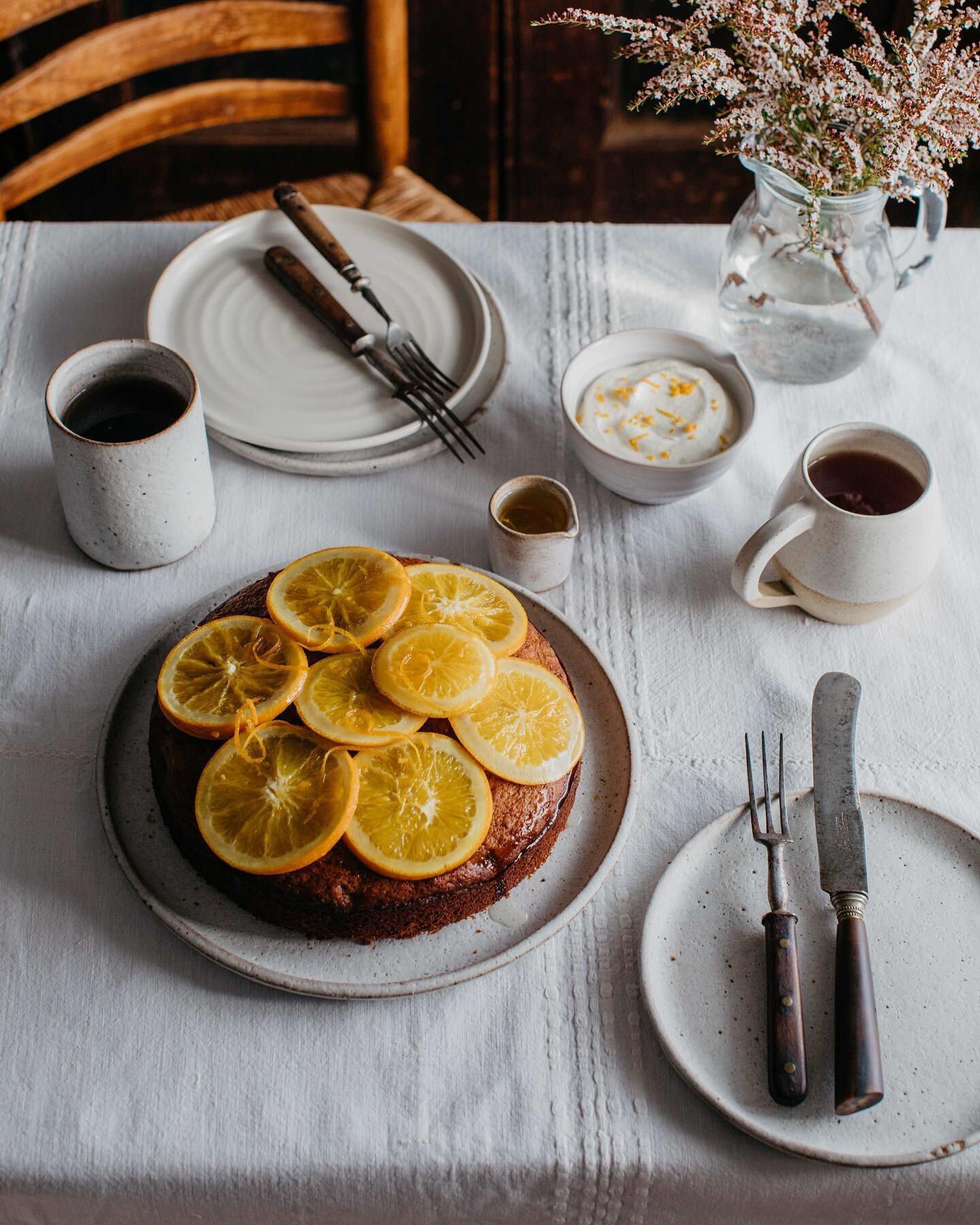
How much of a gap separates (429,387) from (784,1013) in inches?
31.2

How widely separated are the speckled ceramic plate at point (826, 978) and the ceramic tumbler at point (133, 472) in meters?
0.60

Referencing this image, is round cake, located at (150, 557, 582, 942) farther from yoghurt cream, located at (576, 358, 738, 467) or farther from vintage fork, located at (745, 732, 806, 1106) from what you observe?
yoghurt cream, located at (576, 358, 738, 467)

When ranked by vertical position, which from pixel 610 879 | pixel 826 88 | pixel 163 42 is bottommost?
pixel 610 879

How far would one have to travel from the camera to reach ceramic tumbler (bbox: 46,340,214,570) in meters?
1.13

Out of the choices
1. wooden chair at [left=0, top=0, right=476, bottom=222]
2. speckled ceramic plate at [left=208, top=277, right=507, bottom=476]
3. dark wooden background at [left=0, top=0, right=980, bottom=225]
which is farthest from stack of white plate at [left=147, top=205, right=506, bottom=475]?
dark wooden background at [left=0, top=0, right=980, bottom=225]

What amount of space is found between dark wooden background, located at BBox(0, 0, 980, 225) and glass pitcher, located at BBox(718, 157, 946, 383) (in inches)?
61.9

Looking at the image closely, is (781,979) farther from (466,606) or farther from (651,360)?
(651,360)

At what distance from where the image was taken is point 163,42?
68.1 inches

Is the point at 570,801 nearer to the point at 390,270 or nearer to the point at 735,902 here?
the point at 735,902

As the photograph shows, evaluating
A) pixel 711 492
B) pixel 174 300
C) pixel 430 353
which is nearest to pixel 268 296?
pixel 174 300

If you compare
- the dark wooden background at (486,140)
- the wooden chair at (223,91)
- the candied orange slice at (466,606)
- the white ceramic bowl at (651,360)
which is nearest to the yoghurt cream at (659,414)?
the white ceramic bowl at (651,360)

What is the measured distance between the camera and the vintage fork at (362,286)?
54.9 inches

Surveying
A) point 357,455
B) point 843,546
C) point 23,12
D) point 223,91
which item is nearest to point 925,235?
point 843,546

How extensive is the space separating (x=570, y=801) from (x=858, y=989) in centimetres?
28
